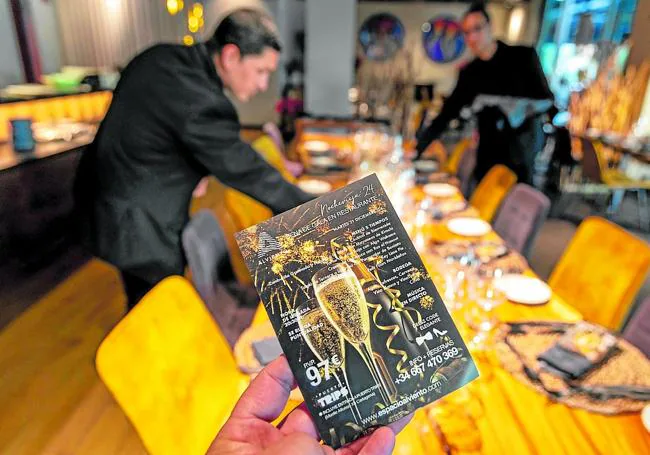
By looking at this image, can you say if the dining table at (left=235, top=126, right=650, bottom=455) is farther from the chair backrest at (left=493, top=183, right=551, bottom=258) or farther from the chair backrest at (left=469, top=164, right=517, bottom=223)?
the chair backrest at (left=469, top=164, right=517, bottom=223)

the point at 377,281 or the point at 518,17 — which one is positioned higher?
the point at 518,17

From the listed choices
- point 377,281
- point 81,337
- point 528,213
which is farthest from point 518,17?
point 377,281

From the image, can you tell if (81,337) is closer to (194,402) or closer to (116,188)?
(116,188)

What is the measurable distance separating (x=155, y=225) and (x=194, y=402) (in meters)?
0.77

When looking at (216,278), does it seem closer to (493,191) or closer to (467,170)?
(493,191)

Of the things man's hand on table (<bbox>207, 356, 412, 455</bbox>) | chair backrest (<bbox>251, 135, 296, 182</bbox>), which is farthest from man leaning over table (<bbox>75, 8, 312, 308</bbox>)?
chair backrest (<bbox>251, 135, 296, 182</bbox>)

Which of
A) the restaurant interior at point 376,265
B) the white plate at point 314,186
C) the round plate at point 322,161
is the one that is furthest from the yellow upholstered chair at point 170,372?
the round plate at point 322,161

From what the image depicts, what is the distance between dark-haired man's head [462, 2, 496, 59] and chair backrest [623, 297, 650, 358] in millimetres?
2245

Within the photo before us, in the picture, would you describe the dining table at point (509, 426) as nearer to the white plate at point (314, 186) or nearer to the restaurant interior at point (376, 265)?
the restaurant interior at point (376, 265)

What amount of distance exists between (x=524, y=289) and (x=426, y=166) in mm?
1990

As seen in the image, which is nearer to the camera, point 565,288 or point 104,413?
point 565,288

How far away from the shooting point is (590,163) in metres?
4.58

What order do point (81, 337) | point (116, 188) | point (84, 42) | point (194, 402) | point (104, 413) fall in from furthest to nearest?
point (84, 42) → point (81, 337) → point (104, 413) → point (116, 188) → point (194, 402)

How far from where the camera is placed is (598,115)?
18.8ft
